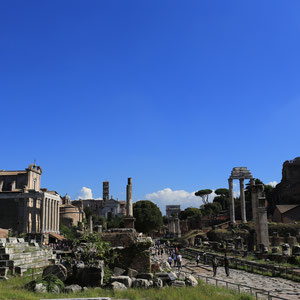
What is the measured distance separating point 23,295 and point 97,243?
3948 millimetres

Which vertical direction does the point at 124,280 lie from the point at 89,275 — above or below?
below

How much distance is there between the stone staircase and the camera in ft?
45.3

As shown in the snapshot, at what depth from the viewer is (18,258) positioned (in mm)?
14961

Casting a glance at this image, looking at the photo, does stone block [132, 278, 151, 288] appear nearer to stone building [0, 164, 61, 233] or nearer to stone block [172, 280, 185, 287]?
stone block [172, 280, 185, 287]

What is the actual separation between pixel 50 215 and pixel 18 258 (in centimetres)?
4771

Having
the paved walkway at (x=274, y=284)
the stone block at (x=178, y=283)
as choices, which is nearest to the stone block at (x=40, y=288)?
the stone block at (x=178, y=283)

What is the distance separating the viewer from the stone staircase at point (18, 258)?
45.3ft

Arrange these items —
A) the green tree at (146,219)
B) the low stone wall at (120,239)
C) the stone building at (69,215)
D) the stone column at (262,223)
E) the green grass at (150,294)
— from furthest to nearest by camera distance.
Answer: the stone building at (69,215)
the green tree at (146,219)
the stone column at (262,223)
the low stone wall at (120,239)
the green grass at (150,294)

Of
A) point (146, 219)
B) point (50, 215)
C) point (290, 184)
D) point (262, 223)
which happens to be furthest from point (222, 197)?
point (262, 223)

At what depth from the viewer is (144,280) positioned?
10.9 metres

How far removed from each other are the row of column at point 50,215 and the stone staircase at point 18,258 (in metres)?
41.4

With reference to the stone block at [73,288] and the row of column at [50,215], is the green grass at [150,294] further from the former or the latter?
the row of column at [50,215]

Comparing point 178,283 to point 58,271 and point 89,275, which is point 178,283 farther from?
point 58,271

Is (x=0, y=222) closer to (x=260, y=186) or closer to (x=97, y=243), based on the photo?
(x=260, y=186)
